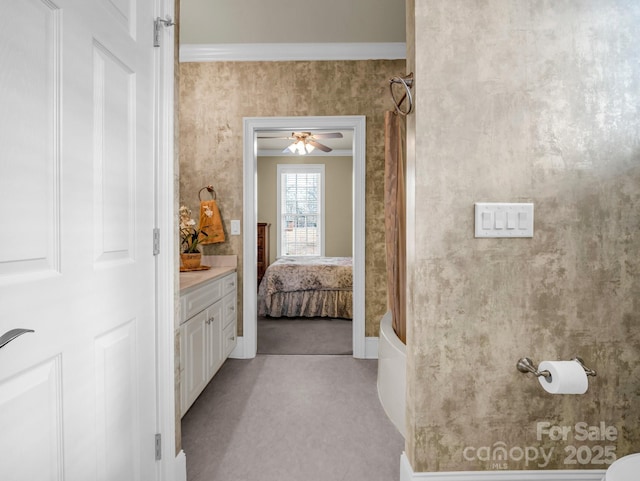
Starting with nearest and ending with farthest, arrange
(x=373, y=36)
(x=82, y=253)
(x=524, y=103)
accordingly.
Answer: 1. (x=82, y=253)
2. (x=524, y=103)
3. (x=373, y=36)

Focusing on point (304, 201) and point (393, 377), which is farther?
point (304, 201)

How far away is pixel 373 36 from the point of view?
2.96 m

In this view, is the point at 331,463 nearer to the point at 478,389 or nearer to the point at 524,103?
the point at 478,389

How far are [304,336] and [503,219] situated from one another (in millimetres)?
2782

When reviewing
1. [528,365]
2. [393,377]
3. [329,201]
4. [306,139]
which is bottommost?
[393,377]

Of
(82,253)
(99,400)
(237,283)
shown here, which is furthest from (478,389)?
(237,283)

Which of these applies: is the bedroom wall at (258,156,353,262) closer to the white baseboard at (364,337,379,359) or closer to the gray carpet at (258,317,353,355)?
the gray carpet at (258,317,353,355)

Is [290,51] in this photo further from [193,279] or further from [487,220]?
[487,220]

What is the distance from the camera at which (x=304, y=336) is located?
3.76 m

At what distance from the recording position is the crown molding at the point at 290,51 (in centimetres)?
307

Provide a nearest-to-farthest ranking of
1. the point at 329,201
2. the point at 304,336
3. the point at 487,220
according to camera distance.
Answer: the point at 487,220, the point at 304,336, the point at 329,201

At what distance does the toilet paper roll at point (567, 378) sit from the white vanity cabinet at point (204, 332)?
1.66 meters

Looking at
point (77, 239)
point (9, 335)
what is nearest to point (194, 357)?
point (77, 239)

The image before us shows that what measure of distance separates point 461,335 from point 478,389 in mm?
216
